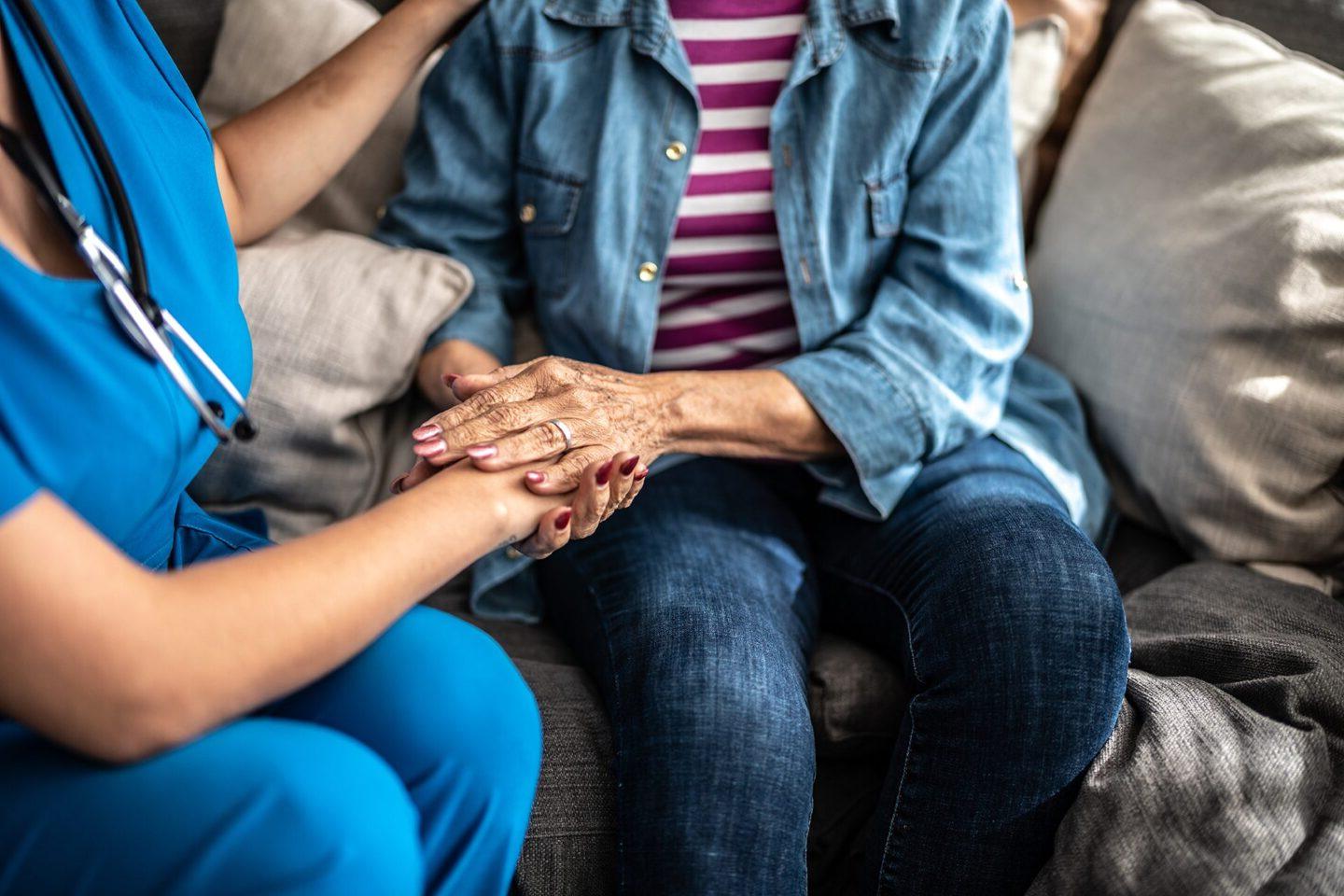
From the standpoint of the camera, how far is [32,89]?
→ 30.5 inches

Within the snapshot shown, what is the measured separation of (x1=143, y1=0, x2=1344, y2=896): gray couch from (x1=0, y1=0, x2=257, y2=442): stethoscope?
42cm

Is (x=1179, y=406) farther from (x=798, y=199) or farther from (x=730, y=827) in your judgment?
(x=730, y=827)

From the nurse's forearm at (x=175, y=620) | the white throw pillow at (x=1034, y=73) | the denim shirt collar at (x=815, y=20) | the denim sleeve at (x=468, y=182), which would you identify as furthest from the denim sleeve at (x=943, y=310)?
the nurse's forearm at (x=175, y=620)

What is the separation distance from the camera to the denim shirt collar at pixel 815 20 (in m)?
1.19

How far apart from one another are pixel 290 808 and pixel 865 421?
69 centimetres

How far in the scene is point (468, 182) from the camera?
1273 mm

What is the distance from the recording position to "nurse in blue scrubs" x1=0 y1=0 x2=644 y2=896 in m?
0.67

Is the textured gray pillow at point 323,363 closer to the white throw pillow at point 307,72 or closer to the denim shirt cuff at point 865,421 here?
the white throw pillow at point 307,72

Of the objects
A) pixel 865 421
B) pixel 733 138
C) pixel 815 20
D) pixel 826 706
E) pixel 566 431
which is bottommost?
pixel 826 706

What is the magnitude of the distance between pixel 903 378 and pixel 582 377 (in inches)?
13.7

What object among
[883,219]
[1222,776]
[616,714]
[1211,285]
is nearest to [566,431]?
[616,714]

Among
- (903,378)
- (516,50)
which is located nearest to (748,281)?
(903,378)

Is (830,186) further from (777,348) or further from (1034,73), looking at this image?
(1034,73)

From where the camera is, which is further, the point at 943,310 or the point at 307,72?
the point at 307,72
